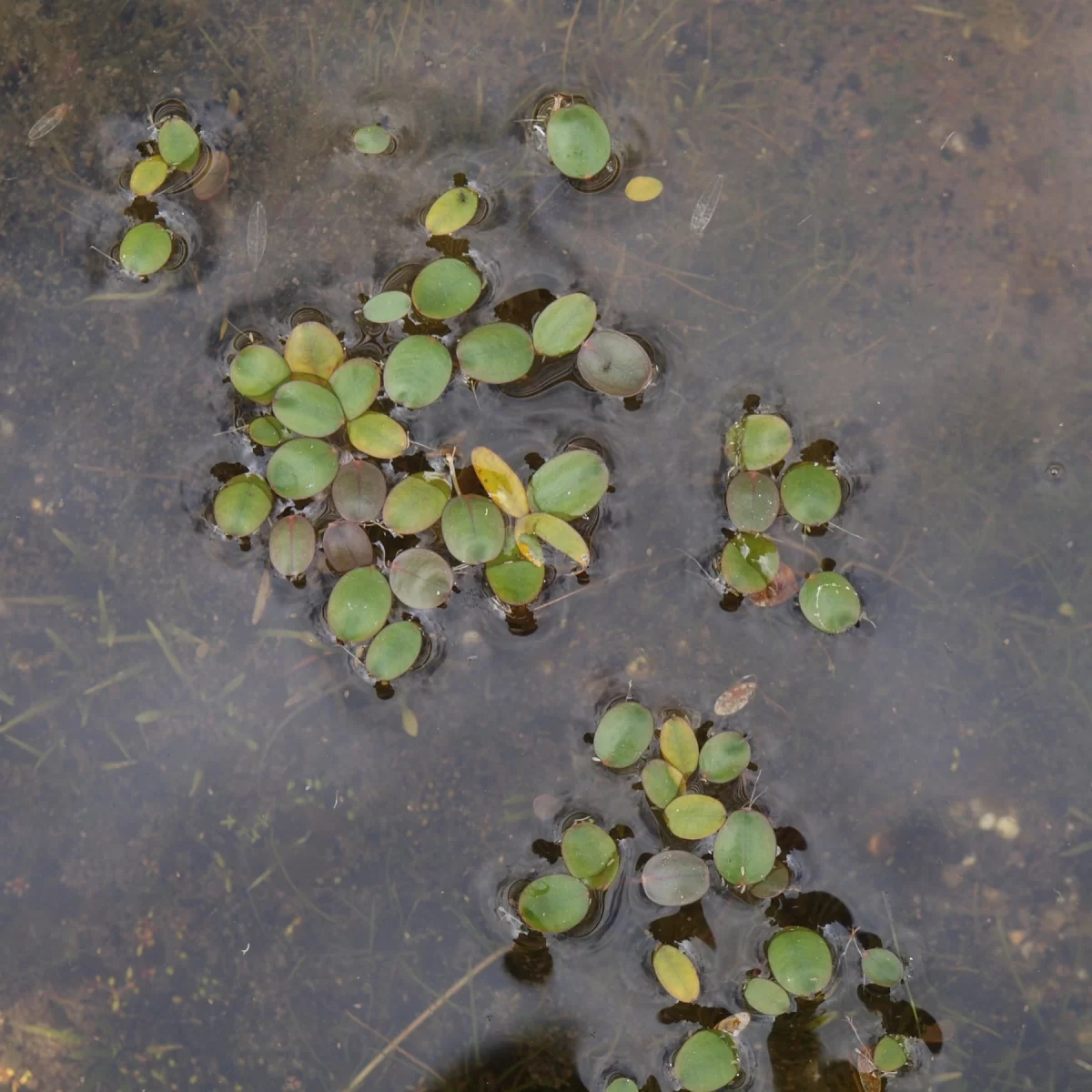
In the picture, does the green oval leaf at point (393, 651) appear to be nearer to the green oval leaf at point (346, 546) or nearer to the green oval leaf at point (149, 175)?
the green oval leaf at point (346, 546)

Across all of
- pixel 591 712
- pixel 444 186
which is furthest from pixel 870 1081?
pixel 444 186

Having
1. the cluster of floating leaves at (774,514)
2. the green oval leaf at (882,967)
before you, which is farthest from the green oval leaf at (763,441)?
the green oval leaf at (882,967)

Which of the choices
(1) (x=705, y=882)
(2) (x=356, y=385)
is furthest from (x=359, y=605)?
(1) (x=705, y=882)

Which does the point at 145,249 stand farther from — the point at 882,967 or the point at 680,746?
the point at 882,967

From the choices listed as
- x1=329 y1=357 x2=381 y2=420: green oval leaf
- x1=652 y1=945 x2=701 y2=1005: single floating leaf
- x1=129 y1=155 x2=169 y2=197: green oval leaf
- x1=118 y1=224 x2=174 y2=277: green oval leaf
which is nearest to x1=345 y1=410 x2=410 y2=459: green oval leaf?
x1=329 y1=357 x2=381 y2=420: green oval leaf

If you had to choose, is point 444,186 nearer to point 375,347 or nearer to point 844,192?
point 375,347
